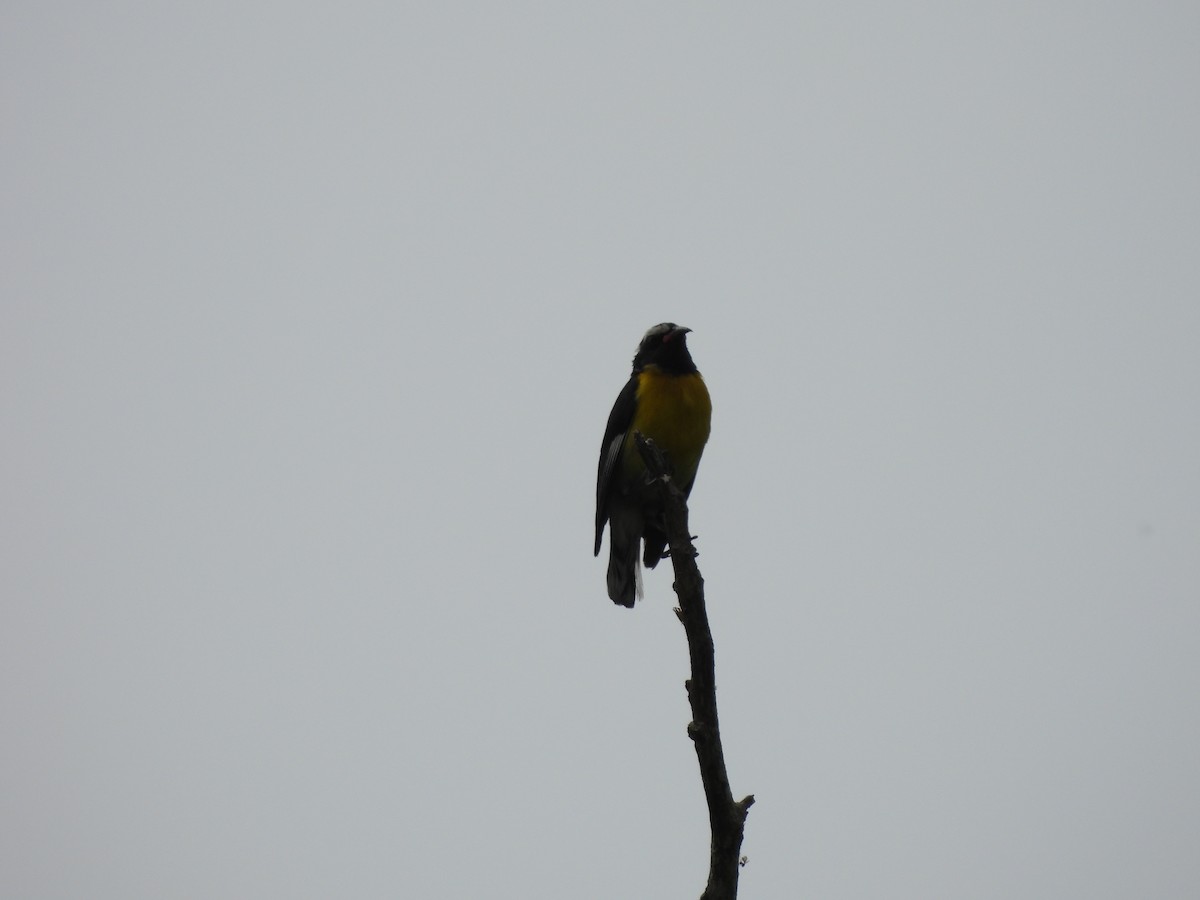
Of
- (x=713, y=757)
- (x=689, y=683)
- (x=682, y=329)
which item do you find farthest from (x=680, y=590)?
(x=682, y=329)

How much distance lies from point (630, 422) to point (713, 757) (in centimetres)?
369

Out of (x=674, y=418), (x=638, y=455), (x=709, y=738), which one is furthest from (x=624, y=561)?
(x=709, y=738)

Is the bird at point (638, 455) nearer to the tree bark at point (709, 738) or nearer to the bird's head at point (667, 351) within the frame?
the bird's head at point (667, 351)

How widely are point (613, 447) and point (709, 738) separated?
3.67m

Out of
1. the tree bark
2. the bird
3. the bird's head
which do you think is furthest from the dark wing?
the tree bark

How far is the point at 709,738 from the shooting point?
14.2 ft

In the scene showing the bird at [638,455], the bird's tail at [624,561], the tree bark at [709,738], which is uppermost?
the bird at [638,455]

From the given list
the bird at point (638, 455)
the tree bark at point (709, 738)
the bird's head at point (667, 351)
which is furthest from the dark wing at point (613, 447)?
the tree bark at point (709, 738)

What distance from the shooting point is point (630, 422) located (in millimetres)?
7633

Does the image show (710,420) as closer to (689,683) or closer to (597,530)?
(597,530)

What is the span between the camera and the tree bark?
4.27 metres

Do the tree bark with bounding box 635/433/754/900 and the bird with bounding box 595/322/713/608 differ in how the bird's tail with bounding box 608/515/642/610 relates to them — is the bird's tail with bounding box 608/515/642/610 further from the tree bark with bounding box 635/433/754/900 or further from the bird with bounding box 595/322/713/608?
the tree bark with bounding box 635/433/754/900

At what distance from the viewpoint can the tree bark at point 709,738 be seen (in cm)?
427

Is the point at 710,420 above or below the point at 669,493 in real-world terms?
above
